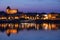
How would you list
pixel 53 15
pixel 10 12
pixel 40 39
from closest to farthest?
pixel 40 39, pixel 53 15, pixel 10 12

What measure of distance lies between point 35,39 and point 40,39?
1.37 ft

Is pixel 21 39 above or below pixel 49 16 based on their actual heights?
above

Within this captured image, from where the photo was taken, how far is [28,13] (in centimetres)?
8744

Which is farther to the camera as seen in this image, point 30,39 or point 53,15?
point 53,15

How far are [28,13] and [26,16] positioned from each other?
316cm

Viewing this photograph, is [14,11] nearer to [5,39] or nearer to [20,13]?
[20,13]

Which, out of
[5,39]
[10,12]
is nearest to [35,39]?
[5,39]

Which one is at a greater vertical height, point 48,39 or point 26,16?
point 48,39

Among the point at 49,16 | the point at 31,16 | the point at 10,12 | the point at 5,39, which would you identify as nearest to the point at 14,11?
the point at 10,12

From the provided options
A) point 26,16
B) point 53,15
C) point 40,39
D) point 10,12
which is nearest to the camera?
point 40,39

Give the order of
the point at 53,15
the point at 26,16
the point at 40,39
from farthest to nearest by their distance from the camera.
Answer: the point at 26,16, the point at 53,15, the point at 40,39

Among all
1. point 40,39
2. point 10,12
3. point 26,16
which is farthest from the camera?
point 10,12

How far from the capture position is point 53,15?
7906 centimetres

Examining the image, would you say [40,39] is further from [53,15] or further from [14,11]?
[14,11]
